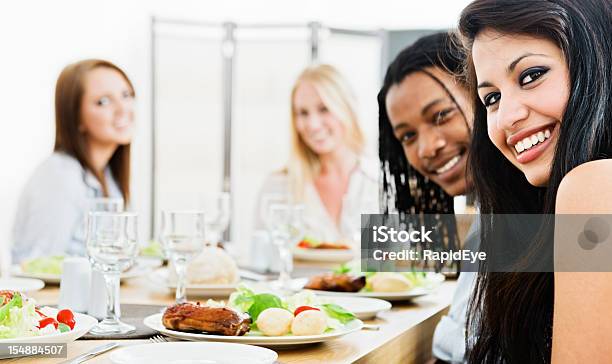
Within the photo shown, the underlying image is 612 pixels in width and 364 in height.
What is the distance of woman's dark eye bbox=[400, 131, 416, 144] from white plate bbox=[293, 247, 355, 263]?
60 cm

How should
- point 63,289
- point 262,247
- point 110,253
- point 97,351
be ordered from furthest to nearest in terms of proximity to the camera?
point 262,247, point 63,289, point 110,253, point 97,351

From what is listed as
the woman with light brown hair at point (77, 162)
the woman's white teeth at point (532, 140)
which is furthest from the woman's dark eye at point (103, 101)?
the woman's white teeth at point (532, 140)

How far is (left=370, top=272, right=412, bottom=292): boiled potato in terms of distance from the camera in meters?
1.88

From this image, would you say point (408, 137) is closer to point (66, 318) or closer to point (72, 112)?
point (66, 318)

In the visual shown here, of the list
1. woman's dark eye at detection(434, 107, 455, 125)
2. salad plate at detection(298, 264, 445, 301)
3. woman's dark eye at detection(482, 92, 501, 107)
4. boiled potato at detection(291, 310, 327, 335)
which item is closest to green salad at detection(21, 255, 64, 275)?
salad plate at detection(298, 264, 445, 301)

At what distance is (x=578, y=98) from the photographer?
49.9 inches

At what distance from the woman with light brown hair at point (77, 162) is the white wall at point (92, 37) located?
→ 0.92 metres

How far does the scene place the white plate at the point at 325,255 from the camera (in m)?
2.80

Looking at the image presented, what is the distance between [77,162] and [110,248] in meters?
2.18

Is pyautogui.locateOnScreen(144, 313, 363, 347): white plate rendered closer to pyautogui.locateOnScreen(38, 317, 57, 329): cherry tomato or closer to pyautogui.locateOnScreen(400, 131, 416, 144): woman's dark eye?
pyautogui.locateOnScreen(38, 317, 57, 329): cherry tomato

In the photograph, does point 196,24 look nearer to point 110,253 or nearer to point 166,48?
point 166,48

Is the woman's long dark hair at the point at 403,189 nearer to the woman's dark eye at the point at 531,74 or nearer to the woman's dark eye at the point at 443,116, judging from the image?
the woman's dark eye at the point at 443,116

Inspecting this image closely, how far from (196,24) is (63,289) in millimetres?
4427

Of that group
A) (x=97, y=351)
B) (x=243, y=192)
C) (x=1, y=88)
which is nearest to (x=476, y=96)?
(x=97, y=351)
